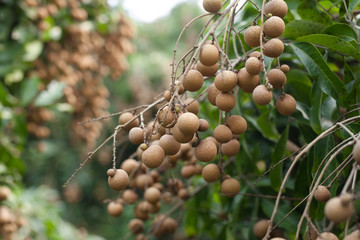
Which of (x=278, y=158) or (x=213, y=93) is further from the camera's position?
(x=278, y=158)

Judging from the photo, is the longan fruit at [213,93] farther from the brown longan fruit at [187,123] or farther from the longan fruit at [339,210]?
the longan fruit at [339,210]

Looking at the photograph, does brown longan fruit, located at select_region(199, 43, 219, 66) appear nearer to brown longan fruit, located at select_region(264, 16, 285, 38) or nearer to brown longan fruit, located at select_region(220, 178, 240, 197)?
brown longan fruit, located at select_region(264, 16, 285, 38)

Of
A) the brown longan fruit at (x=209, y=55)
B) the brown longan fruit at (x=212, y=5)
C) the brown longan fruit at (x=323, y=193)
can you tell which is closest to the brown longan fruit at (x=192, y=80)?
the brown longan fruit at (x=209, y=55)

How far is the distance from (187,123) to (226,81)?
87mm

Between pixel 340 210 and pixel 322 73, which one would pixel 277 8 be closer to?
pixel 322 73

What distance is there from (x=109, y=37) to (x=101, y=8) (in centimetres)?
21

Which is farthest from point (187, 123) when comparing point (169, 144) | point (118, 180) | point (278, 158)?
point (278, 158)

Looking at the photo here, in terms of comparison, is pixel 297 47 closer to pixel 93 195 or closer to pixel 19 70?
pixel 19 70

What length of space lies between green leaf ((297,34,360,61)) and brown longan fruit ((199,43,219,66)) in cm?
23

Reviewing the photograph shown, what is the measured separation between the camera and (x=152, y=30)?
4.87 m

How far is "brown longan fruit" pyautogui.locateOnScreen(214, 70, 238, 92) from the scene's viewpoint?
1.76ft

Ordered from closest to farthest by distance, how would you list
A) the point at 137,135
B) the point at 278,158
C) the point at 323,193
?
the point at 323,193 → the point at 137,135 → the point at 278,158

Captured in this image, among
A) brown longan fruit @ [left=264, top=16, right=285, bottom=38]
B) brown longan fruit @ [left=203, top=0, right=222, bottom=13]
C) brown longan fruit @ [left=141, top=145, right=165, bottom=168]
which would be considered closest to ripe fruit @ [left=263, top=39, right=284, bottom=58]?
brown longan fruit @ [left=264, top=16, right=285, bottom=38]

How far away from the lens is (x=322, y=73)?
642mm
